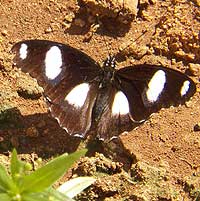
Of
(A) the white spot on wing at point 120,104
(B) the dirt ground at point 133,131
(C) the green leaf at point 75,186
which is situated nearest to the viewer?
(C) the green leaf at point 75,186

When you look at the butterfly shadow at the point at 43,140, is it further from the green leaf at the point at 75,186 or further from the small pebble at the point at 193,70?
the small pebble at the point at 193,70

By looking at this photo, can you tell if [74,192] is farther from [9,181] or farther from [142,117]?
[142,117]

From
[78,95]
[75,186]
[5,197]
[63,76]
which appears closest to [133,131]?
[78,95]

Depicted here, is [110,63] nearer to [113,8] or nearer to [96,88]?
[96,88]

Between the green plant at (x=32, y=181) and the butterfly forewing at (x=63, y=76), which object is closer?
the green plant at (x=32, y=181)

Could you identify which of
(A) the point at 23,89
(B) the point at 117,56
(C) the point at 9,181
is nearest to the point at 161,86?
(B) the point at 117,56

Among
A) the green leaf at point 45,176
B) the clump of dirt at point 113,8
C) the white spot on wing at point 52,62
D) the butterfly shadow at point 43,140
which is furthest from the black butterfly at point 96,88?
the green leaf at point 45,176
